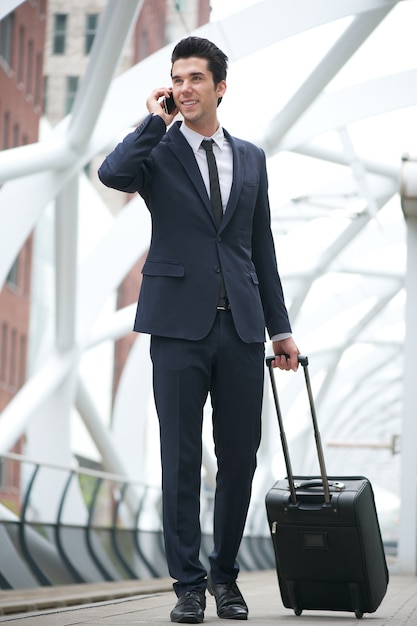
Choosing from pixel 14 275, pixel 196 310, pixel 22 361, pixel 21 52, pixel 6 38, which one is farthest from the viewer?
pixel 22 361

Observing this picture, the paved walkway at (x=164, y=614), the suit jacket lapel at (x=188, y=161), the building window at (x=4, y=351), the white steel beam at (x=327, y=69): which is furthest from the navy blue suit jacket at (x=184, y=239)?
the building window at (x=4, y=351)

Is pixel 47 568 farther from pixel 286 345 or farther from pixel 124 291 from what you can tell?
pixel 124 291

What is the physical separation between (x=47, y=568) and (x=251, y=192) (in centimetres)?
702

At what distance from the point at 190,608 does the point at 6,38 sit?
30.9 meters

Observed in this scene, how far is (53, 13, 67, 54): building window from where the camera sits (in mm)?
23875

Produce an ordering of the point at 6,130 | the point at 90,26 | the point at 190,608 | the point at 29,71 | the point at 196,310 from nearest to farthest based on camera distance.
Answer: the point at 190,608 → the point at 196,310 → the point at 90,26 → the point at 6,130 → the point at 29,71

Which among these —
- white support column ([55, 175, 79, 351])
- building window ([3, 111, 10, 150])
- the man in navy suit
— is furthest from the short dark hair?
building window ([3, 111, 10, 150])

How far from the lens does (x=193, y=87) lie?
500 cm

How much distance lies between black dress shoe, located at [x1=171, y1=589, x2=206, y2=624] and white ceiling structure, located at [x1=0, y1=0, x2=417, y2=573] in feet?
23.4

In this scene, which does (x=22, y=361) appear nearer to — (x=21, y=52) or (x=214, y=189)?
(x=21, y=52)

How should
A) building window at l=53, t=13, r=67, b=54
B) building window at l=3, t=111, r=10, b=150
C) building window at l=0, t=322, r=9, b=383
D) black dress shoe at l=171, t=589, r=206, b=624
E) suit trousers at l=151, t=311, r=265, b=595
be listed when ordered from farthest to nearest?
building window at l=0, t=322, r=9, b=383 < building window at l=3, t=111, r=10, b=150 < building window at l=53, t=13, r=67, b=54 < suit trousers at l=151, t=311, r=265, b=595 < black dress shoe at l=171, t=589, r=206, b=624

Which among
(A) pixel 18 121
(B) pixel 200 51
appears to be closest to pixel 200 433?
(B) pixel 200 51

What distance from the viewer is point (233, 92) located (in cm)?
1764

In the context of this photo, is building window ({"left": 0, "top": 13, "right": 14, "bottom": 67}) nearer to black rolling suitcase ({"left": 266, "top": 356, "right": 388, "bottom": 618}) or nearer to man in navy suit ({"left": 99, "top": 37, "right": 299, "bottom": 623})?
man in navy suit ({"left": 99, "top": 37, "right": 299, "bottom": 623})
